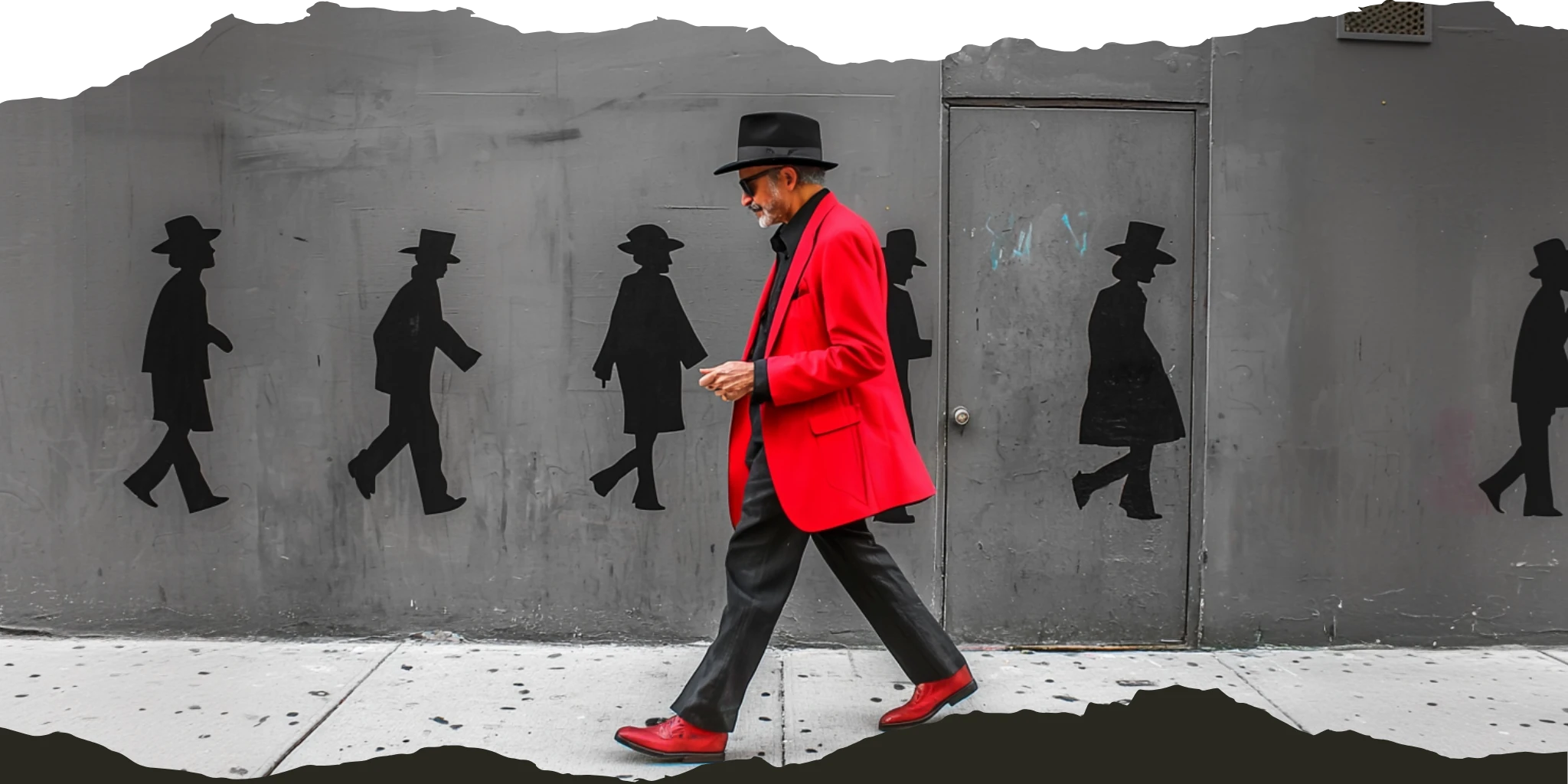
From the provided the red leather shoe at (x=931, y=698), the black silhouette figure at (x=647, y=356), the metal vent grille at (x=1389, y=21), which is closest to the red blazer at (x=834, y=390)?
the red leather shoe at (x=931, y=698)

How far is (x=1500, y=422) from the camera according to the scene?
185 inches

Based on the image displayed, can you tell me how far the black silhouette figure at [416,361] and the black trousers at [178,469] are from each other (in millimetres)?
633

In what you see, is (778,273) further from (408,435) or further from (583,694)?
(408,435)

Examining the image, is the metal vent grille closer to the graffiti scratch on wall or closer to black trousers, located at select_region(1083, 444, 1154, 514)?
the graffiti scratch on wall

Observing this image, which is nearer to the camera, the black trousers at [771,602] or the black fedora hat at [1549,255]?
the black trousers at [771,602]

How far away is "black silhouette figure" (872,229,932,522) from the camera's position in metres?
4.53

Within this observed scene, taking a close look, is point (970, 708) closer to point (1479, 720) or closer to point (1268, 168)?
point (1479, 720)

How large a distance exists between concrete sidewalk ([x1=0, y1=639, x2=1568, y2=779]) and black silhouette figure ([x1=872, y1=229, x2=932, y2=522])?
0.91 m

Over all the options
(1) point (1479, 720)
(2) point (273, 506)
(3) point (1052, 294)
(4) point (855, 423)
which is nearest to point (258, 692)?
(2) point (273, 506)

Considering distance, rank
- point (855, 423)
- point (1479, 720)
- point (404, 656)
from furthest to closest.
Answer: point (404, 656) → point (1479, 720) → point (855, 423)

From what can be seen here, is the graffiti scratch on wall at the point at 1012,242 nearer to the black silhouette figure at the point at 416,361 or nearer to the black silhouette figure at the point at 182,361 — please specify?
the black silhouette figure at the point at 416,361

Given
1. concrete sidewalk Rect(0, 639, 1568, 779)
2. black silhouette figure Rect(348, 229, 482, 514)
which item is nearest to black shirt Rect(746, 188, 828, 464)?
concrete sidewalk Rect(0, 639, 1568, 779)

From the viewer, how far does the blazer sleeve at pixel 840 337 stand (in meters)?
3.24

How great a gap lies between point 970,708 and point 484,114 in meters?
2.93
